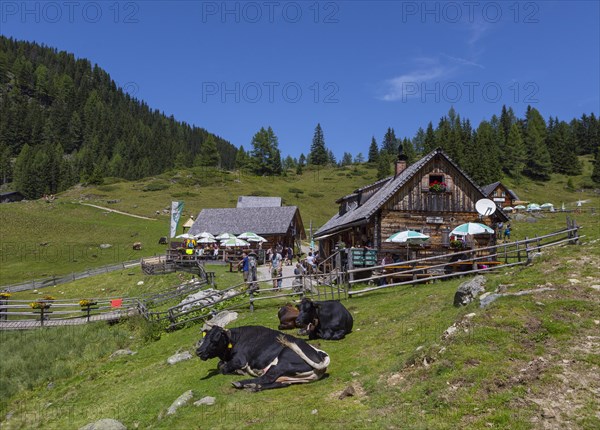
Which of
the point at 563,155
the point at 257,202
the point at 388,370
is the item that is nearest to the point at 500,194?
the point at 257,202

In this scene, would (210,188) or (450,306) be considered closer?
(450,306)

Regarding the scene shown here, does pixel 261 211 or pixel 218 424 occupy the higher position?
pixel 261 211

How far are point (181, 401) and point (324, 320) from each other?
4790mm

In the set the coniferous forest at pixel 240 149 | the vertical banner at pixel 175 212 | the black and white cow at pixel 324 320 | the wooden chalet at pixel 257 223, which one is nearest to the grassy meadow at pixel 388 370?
the black and white cow at pixel 324 320

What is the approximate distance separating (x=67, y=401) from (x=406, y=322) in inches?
380

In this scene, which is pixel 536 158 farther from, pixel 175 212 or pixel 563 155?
pixel 175 212

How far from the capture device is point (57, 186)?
124 m

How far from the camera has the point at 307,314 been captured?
38.9 ft

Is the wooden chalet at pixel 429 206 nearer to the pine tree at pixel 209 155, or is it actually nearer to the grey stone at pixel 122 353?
the grey stone at pixel 122 353

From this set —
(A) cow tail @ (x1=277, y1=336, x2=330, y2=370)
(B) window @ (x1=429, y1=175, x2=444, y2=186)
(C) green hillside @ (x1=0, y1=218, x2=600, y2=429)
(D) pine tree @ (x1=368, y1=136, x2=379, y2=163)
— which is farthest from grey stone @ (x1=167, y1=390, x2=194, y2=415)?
(D) pine tree @ (x1=368, y1=136, x2=379, y2=163)

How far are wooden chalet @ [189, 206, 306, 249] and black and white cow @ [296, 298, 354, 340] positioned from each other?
39902 mm

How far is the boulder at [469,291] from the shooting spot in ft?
39.0

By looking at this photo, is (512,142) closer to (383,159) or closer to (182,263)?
(383,159)

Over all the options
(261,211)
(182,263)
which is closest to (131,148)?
(261,211)
